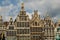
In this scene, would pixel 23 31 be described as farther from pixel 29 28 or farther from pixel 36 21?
pixel 36 21

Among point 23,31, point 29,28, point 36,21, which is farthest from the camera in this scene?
point 36,21

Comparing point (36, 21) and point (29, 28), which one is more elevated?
point (36, 21)

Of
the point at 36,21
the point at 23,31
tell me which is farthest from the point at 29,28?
the point at 36,21

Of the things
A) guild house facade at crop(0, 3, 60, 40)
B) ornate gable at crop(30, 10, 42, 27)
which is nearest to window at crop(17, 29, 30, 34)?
guild house facade at crop(0, 3, 60, 40)

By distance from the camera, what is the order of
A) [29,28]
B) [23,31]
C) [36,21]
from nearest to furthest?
[29,28]
[23,31]
[36,21]

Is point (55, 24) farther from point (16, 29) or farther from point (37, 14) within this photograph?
point (16, 29)

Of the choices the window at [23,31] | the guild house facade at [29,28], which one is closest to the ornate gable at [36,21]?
the guild house facade at [29,28]

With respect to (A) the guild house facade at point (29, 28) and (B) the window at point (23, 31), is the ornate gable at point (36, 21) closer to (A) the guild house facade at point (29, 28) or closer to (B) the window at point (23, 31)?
(A) the guild house facade at point (29, 28)

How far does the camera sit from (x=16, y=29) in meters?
60.0

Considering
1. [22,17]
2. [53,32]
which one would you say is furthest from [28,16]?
[53,32]

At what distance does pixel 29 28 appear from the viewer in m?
60.2

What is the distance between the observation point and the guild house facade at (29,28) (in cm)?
6006

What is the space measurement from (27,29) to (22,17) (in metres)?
2.87

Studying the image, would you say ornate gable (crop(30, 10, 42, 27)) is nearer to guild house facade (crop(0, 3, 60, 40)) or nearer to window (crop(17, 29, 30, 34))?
guild house facade (crop(0, 3, 60, 40))
